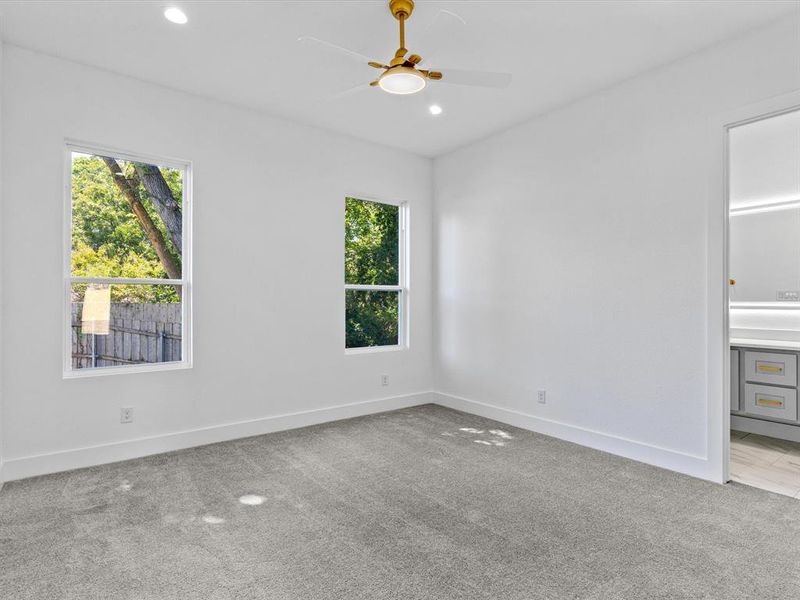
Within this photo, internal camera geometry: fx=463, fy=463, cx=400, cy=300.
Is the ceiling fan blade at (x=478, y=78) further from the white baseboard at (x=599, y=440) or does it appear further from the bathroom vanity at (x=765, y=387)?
the bathroom vanity at (x=765, y=387)

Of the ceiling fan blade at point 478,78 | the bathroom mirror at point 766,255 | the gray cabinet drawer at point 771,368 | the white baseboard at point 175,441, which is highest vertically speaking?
the ceiling fan blade at point 478,78

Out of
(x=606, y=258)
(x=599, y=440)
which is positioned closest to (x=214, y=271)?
(x=606, y=258)

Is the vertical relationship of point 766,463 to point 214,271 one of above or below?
below

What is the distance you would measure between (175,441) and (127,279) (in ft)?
4.30

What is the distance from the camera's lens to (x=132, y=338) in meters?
3.55

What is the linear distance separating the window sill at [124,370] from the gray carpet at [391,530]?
0.66m

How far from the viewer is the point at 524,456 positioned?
3.52 meters

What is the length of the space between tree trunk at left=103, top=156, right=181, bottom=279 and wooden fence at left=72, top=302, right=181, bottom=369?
31 centimetres

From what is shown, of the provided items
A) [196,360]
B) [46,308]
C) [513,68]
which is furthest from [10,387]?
[513,68]

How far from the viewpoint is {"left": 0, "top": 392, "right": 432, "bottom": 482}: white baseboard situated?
3.09 meters

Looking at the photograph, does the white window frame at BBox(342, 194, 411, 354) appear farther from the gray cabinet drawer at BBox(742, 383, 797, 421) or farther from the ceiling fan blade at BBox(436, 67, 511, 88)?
the gray cabinet drawer at BBox(742, 383, 797, 421)

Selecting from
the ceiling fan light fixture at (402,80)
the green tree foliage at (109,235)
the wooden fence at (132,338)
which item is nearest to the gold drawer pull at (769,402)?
the ceiling fan light fixture at (402,80)

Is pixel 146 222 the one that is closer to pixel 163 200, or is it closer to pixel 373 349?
pixel 163 200

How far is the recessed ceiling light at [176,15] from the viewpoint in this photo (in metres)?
2.67
